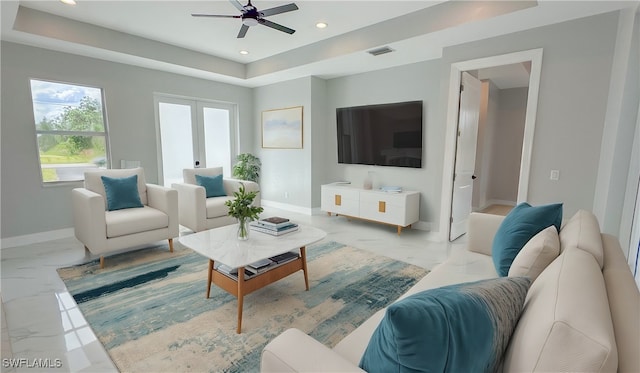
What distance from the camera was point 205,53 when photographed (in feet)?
15.2

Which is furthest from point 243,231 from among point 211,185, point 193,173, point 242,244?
point 193,173

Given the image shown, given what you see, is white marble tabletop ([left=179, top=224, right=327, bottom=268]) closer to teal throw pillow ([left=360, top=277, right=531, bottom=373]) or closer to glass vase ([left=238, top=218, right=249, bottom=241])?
glass vase ([left=238, top=218, right=249, bottom=241])

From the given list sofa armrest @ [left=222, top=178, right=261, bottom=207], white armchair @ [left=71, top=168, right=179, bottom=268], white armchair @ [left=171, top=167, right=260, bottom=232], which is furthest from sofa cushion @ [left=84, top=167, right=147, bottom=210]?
sofa armrest @ [left=222, top=178, right=261, bottom=207]

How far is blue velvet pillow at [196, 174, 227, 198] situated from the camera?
414 centimetres

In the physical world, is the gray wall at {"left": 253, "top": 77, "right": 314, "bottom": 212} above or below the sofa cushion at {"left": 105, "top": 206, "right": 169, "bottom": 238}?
above

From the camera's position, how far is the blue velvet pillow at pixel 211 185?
4137 millimetres

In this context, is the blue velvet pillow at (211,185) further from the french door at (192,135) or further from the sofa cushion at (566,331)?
the sofa cushion at (566,331)

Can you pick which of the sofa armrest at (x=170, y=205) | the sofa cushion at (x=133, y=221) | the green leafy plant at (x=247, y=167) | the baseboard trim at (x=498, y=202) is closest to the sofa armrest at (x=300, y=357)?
the sofa cushion at (x=133, y=221)

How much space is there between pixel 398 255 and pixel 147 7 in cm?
382

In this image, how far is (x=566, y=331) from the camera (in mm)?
625

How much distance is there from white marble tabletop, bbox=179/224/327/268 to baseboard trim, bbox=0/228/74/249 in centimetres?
281

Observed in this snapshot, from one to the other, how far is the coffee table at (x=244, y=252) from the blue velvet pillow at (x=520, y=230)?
1.29 metres

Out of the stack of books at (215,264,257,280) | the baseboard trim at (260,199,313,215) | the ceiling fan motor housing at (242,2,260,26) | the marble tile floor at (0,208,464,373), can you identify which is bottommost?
the marble tile floor at (0,208,464,373)

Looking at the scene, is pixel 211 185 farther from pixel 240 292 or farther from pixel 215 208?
pixel 240 292
